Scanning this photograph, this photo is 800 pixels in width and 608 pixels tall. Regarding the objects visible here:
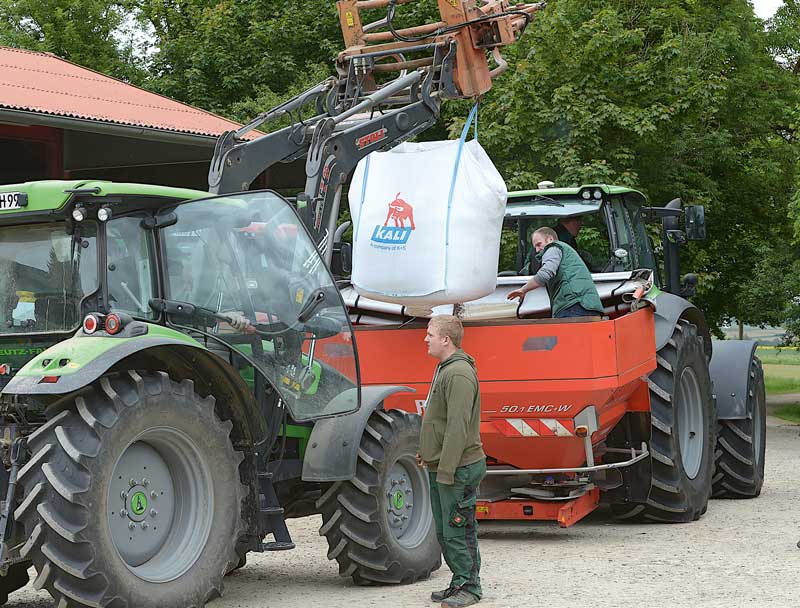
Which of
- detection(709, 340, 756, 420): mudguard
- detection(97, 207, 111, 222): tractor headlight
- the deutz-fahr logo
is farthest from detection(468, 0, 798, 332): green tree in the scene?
detection(97, 207, 111, 222): tractor headlight

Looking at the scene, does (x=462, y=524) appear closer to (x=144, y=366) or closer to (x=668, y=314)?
(x=144, y=366)

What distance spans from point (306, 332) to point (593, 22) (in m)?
12.9

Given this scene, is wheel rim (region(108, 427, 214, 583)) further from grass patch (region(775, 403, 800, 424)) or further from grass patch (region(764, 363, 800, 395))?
grass patch (region(764, 363, 800, 395))

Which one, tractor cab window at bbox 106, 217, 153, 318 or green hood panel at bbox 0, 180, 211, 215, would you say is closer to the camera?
green hood panel at bbox 0, 180, 211, 215

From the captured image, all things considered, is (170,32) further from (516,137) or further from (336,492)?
(336,492)

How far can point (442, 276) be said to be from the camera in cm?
840

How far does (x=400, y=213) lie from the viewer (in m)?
8.60

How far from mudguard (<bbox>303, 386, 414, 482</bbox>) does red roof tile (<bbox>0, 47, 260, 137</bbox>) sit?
21.6ft

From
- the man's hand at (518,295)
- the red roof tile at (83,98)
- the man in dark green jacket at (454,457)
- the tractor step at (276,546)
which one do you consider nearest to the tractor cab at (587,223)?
the man's hand at (518,295)

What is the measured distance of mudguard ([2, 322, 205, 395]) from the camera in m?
5.62

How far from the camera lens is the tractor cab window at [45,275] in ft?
20.5

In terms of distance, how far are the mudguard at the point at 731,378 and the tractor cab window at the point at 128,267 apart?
6.89 meters

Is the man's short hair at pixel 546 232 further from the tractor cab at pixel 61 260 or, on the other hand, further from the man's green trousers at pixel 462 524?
the tractor cab at pixel 61 260

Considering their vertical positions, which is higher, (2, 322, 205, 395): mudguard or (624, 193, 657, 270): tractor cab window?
(624, 193, 657, 270): tractor cab window
